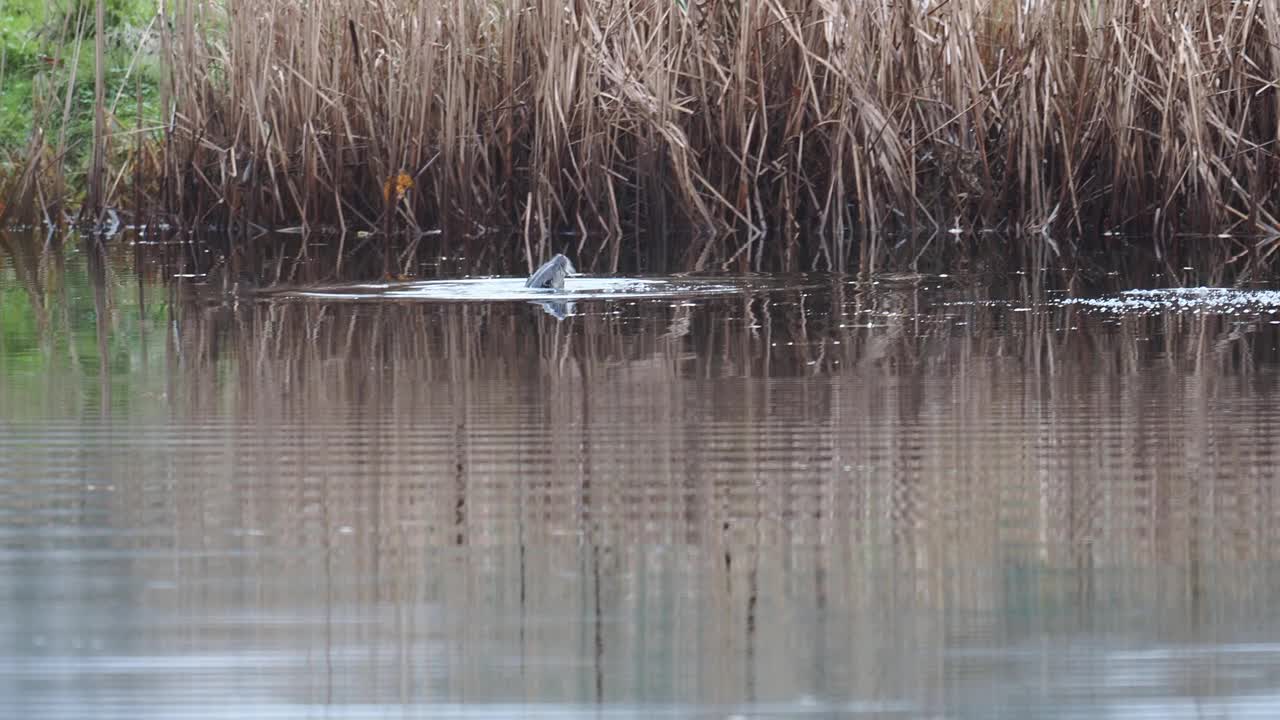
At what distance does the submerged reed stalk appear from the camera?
816cm

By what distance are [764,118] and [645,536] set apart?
6436 mm

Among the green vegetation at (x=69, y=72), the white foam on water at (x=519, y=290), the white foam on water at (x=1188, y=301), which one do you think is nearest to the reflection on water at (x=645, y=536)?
the white foam on water at (x=1188, y=301)

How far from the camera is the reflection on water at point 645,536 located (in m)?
1.56

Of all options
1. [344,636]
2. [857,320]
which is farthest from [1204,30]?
[344,636]

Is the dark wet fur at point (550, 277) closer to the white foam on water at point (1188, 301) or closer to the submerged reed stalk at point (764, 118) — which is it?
the white foam on water at point (1188, 301)

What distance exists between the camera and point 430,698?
1.52 meters

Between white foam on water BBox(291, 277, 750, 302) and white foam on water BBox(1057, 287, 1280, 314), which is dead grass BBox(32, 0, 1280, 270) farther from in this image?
white foam on water BBox(1057, 287, 1280, 314)

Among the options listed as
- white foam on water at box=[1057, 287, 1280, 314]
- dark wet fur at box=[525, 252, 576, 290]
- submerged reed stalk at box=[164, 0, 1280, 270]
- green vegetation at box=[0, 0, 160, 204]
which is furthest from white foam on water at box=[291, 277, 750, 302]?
green vegetation at box=[0, 0, 160, 204]

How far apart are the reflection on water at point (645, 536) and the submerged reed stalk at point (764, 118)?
4.35 m

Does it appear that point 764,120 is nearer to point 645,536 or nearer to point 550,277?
point 550,277

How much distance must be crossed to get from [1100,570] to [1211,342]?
8.17 feet

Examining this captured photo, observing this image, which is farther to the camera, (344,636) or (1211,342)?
(1211,342)

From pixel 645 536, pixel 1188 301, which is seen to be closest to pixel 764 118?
pixel 1188 301

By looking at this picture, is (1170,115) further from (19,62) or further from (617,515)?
(19,62)
